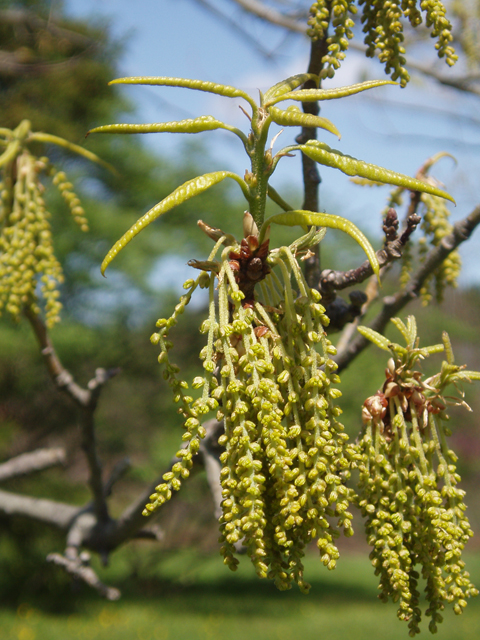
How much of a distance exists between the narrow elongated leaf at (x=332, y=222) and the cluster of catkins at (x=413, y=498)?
0.32 m

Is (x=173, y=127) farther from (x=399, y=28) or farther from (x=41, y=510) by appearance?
(x=41, y=510)

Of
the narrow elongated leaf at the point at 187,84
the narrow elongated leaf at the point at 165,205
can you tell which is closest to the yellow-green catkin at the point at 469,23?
the narrow elongated leaf at the point at 187,84

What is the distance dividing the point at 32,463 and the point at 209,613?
705cm

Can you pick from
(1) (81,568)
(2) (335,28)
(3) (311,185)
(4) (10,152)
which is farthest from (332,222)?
(1) (81,568)

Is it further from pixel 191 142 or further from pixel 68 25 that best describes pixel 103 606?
pixel 68 25

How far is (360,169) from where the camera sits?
77 centimetres

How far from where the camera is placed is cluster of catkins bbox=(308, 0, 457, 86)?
97 centimetres

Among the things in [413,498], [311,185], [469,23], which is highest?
[469,23]

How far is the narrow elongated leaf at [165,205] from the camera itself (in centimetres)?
74

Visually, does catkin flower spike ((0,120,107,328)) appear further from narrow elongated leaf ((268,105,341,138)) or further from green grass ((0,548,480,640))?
green grass ((0,548,480,640))

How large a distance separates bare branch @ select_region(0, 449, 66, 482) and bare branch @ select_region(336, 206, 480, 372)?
139 cm

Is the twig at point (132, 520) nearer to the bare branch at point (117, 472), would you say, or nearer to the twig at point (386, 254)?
the bare branch at point (117, 472)

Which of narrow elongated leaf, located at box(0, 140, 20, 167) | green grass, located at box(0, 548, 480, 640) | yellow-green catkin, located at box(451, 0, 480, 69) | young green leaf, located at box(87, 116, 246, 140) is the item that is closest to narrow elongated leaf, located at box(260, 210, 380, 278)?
young green leaf, located at box(87, 116, 246, 140)

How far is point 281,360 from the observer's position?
82 centimetres
